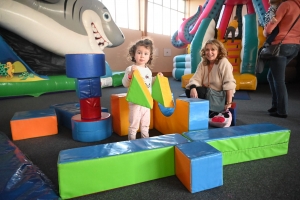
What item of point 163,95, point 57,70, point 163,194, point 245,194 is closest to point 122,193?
point 163,194

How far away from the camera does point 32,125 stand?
1.65 metres

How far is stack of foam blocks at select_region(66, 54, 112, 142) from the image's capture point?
1466mm

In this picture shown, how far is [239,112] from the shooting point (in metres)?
2.32

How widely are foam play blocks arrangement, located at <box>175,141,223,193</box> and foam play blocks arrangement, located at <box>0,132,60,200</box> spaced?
531mm

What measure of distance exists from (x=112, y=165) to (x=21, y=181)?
0.38 metres

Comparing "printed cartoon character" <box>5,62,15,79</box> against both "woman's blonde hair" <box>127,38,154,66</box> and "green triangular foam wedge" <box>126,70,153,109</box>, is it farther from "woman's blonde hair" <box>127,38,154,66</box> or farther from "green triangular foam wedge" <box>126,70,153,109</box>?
"green triangular foam wedge" <box>126,70,153,109</box>

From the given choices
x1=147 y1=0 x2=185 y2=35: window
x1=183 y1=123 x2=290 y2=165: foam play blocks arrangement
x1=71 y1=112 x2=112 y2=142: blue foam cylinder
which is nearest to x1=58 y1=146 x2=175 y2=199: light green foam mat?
x1=183 y1=123 x2=290 y2=165: foam play blocks arrangement

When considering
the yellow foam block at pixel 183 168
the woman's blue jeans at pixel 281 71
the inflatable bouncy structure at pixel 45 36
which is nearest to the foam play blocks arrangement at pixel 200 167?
the yellow foam block at pixel 183 168

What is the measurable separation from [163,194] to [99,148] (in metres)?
0.35

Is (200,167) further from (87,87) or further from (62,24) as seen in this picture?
(62,24)

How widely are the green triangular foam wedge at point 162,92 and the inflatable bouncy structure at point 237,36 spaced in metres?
2.55

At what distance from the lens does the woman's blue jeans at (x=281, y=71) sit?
1929mm

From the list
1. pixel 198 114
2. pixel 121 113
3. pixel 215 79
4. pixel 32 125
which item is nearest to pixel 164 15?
pixel 215 79

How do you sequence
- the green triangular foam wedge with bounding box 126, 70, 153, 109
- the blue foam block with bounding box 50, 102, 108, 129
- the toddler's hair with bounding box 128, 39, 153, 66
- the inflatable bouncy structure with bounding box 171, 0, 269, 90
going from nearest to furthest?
1. the green triangular foam wedge with bounding box 126, 70, 153, 109
2. the toddler's hair with bounding box 128, 39, 153, 66
3. the blue foam block with bounding box 50, 102, 108, 129
4. the inflatable bouncy structure with bounding box 171, 0, 269, 90
